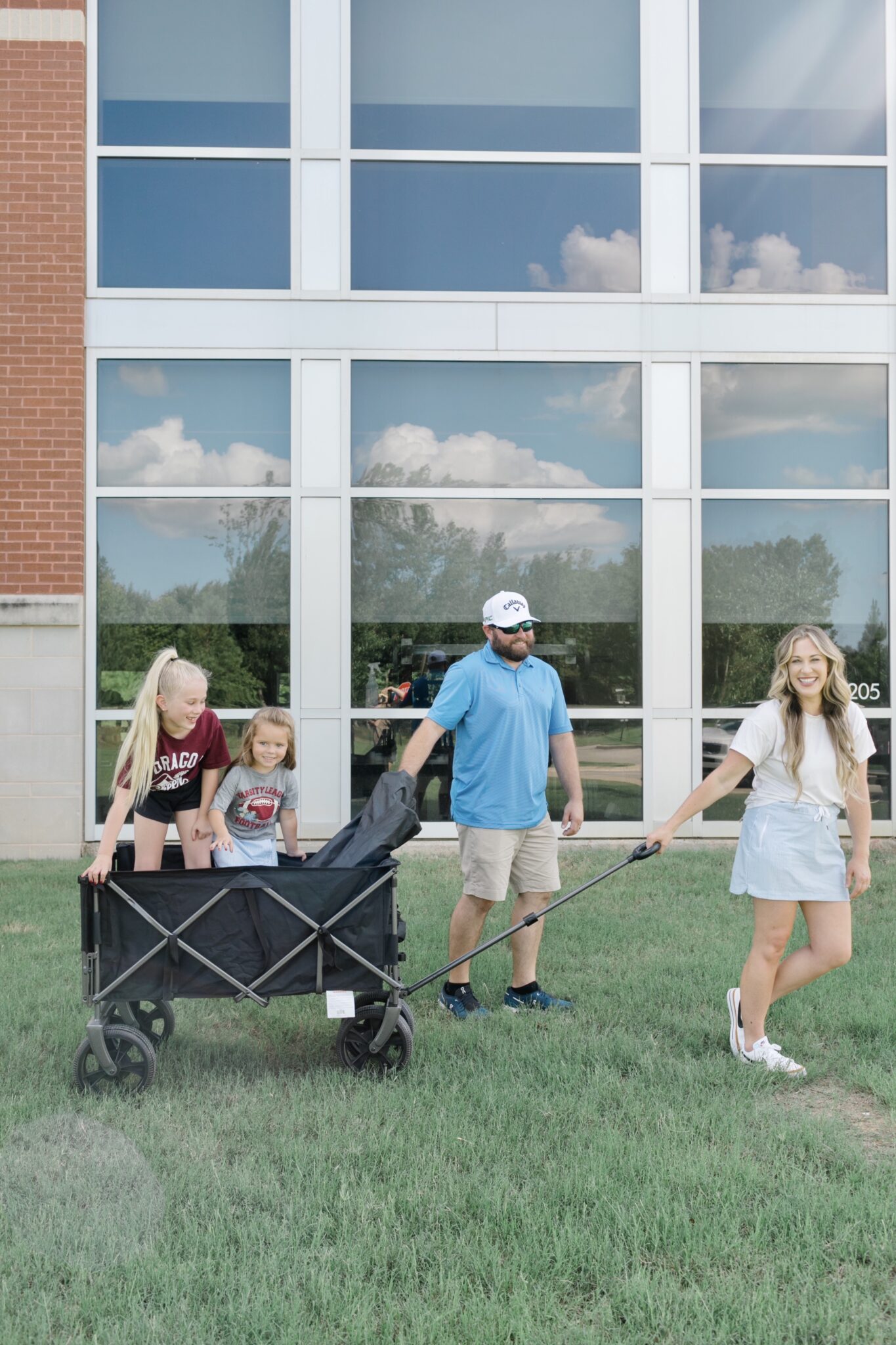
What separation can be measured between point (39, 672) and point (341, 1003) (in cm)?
614

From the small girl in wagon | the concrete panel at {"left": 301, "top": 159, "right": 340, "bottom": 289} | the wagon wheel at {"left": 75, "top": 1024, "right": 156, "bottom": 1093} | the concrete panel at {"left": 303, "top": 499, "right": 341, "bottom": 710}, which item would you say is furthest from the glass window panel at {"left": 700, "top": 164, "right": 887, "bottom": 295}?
the wagon wheel at {"left": 75, "top": 1024, "right": 156, "bottom": 1093}

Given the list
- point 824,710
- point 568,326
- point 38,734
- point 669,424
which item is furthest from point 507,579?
point 824,710

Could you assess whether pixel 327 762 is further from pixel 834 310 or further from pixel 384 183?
pixel 834 310

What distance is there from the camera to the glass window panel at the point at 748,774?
32.6 feet

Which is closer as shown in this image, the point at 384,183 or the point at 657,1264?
the point at 657,1264

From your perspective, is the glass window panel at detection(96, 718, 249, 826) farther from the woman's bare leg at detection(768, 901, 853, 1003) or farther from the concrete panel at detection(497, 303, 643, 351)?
the woman's bare leg at detection(768, 901, 853, 1003)

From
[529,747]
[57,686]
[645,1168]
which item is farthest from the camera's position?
[57,686]

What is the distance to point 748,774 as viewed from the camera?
1001 centimetres

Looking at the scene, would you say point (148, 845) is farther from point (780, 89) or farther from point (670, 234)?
point (780, 89)

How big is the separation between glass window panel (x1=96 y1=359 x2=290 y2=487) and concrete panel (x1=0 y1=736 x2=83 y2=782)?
240cm

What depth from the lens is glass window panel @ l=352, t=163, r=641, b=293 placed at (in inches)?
391

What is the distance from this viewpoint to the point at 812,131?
33.2ft

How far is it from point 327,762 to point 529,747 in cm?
457

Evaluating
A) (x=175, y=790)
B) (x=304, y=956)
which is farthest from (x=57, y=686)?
(x=304, y=956)
